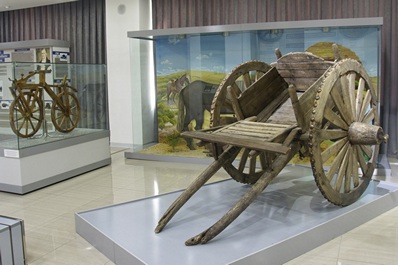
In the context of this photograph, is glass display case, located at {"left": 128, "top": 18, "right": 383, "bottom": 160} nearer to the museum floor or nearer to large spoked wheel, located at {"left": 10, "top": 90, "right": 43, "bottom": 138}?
the museum floor

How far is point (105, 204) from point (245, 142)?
1954mm

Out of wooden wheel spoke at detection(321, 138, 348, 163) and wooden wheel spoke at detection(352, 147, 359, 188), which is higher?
wooden wheel spoke at detection(321, 138, 348, 163)

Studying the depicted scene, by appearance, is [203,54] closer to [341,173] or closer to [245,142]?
[341,173]

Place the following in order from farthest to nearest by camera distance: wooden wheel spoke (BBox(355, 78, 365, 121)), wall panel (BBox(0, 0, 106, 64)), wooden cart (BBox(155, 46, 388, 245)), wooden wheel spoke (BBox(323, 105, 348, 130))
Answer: wall panel (BBox(0, 0, 106, 64)) → wooden wheel spoke (BBox(355, 78, 365, 121)) → wooden wheel spoke (BBox(323, 105, 348, 130)) → wooden cart (BBox(155, 46, 388, 245))

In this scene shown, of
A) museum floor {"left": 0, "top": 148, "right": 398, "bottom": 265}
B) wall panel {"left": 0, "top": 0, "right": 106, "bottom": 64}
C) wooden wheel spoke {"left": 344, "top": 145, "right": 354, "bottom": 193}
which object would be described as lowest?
museum floor {"left": 0, "top": 148, "right": 398, "bottom": 265}

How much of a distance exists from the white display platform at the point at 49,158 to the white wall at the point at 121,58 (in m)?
1.59

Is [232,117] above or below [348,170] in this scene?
above

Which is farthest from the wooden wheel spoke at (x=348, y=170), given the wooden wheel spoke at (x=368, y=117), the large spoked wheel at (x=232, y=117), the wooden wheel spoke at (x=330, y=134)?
the large spoked wheel at (x=232, y=117)

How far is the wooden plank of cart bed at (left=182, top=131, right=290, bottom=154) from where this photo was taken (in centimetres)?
290

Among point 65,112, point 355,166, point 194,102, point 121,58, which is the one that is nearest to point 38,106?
point 65,112

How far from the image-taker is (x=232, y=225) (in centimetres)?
324

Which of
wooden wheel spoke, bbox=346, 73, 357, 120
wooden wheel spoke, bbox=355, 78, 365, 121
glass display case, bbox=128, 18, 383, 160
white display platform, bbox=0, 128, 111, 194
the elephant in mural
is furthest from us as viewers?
the elephant in mural

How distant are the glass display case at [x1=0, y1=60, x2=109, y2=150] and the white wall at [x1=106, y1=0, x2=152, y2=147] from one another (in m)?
1.39

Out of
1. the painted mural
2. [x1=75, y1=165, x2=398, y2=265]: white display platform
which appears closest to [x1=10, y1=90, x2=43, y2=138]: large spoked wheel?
the painted mural
